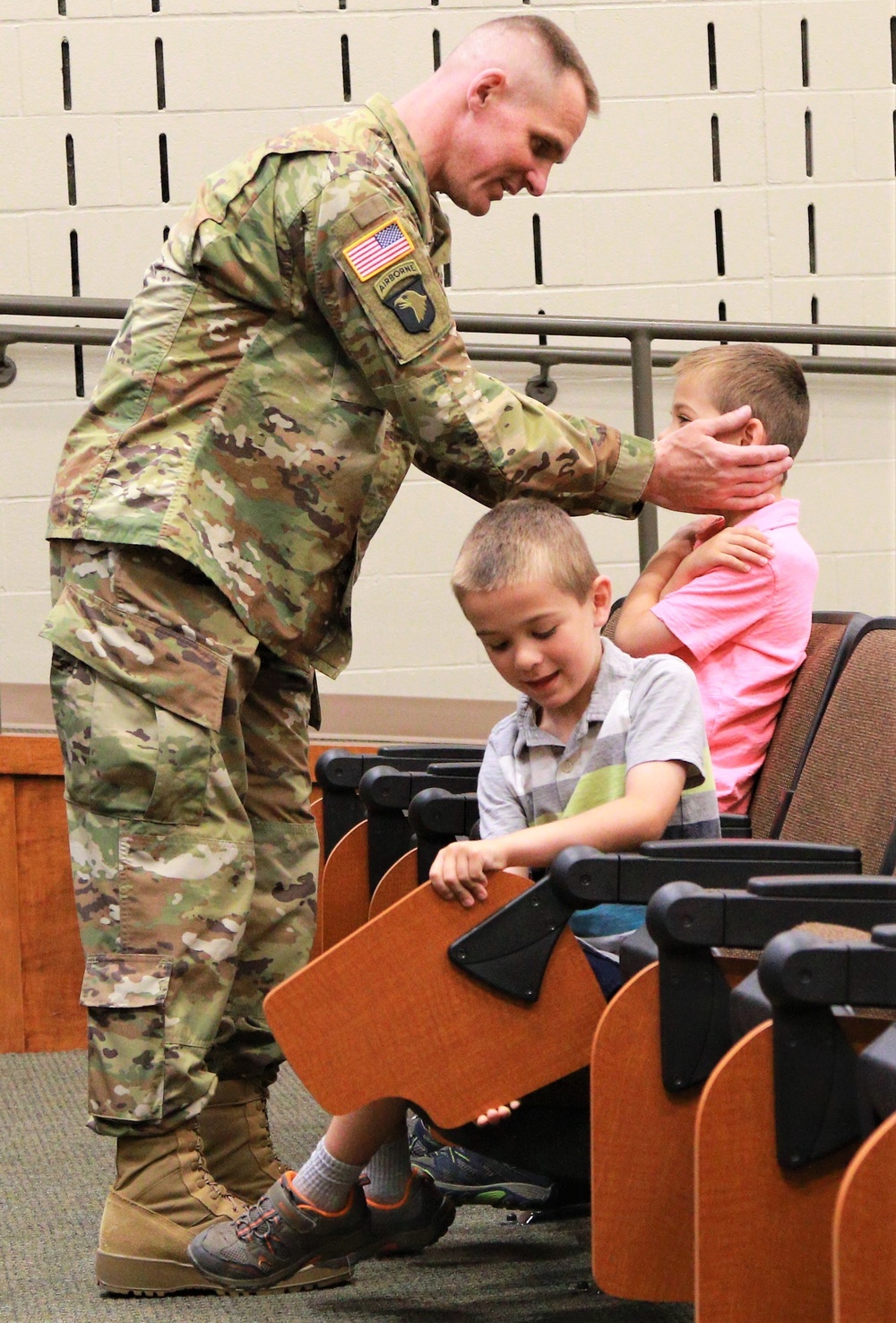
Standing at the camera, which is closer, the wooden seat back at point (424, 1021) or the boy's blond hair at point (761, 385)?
the wooden seat back at point (424, 1021)

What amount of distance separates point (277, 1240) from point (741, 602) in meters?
0.88

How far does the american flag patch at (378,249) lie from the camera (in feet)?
5.16

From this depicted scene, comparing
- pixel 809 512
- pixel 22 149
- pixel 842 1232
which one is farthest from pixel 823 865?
pixel 22 149

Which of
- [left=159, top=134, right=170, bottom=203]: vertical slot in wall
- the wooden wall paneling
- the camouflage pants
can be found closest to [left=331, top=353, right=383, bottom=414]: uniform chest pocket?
the camouflage pants

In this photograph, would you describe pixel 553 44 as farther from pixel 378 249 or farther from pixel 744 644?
pixel 744 644

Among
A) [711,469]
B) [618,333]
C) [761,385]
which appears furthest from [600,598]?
[618,333]

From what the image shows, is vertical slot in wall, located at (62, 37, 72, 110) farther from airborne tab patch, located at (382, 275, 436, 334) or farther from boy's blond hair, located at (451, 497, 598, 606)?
boy's blond hair, located at (451, 497, 598, 606)

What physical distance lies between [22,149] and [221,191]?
207cm

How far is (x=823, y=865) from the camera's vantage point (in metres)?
1.39

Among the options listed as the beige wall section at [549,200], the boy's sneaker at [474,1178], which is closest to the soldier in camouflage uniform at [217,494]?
the boy's sneaker at [474,1178]

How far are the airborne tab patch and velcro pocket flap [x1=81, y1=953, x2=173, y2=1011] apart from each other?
710 millimetres

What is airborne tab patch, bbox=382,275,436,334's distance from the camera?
1.58 metres

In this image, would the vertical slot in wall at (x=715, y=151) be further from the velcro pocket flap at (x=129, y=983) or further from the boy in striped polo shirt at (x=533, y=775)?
the velcro pocket flap at (x=129, y=983)

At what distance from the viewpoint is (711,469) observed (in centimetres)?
176
